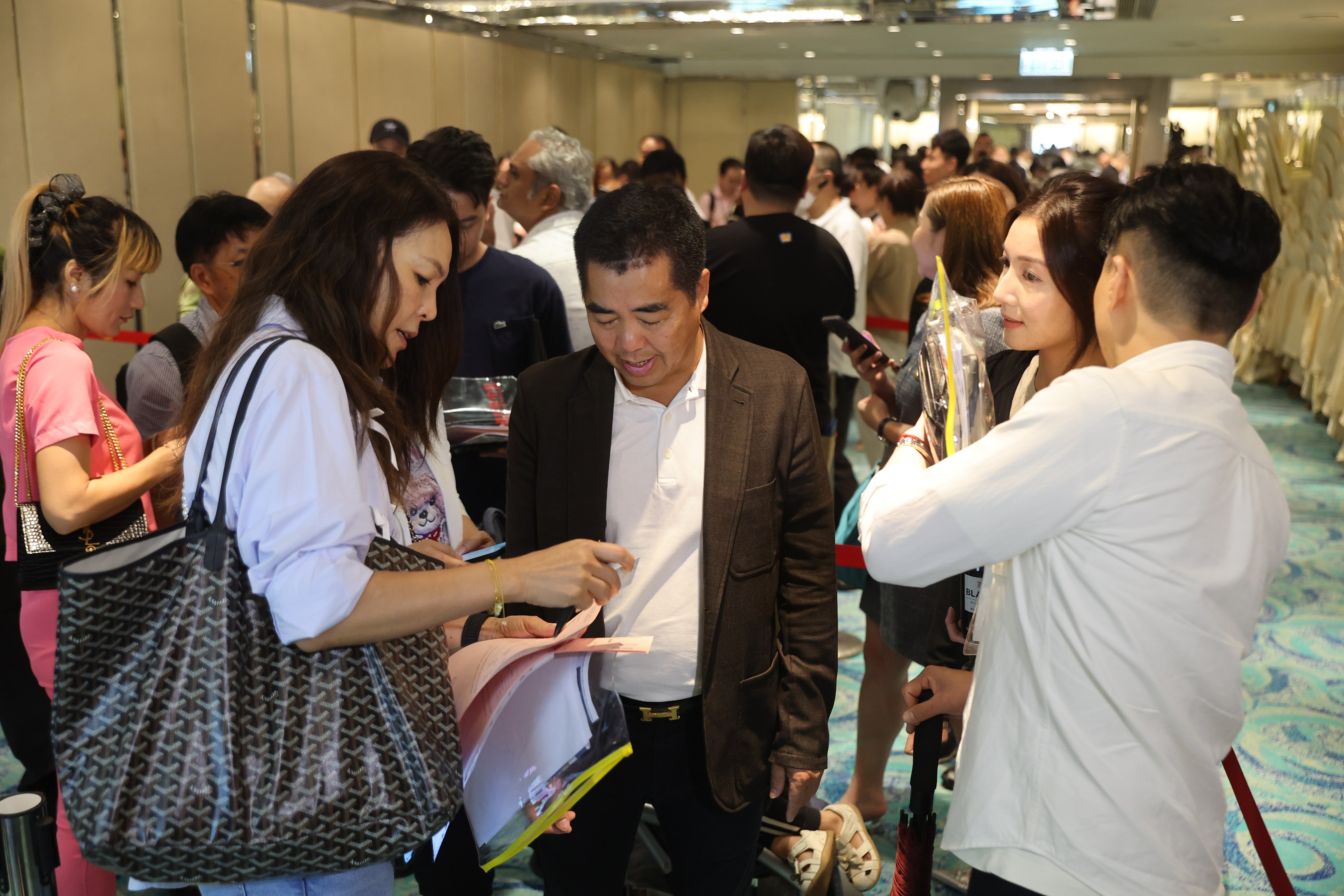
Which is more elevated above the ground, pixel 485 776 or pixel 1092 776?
pixel 1092 776

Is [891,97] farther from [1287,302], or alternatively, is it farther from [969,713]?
[969,713]

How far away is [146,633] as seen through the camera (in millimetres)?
1182

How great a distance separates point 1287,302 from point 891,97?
29.3 ft

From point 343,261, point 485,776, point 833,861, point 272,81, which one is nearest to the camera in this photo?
point 343,261

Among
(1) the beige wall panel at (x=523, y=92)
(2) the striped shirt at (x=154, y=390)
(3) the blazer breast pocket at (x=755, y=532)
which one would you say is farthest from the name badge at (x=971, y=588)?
(1) the beige wall panel at (x=523, y=92)

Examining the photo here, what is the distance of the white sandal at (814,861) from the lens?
7.98 feet

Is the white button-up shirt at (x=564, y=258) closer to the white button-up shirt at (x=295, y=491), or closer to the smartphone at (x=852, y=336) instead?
the smartphone at (x=852, y=336)

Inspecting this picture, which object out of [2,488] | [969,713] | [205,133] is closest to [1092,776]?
[969,713]

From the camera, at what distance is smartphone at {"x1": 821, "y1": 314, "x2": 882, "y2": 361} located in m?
2.06

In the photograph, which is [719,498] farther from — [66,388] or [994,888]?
[66,388]

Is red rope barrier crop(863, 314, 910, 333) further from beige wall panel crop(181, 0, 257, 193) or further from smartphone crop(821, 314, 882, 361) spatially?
beige wall panel crop(181, 0, 257, 193)

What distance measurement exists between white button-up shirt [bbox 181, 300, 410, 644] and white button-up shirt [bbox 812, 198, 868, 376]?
156 inches

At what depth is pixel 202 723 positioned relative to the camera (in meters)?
1.17

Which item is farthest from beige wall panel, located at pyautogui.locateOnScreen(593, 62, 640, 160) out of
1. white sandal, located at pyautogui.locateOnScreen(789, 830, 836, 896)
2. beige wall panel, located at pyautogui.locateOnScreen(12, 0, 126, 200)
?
white sandal, located at pyautogui.locateOnScreen(789, 830, 836, 896)
